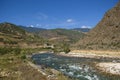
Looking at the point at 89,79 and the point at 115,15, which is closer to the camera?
the point at 89,79

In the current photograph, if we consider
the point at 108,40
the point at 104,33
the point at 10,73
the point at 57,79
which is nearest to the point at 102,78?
the point at 57,79

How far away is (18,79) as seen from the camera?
4078 centimetres

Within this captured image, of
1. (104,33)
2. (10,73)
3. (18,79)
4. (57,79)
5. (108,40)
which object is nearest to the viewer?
(18,79)

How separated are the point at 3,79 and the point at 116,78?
25481mm

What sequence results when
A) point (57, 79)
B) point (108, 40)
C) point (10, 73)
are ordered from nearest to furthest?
point (57, 79) → point (10, 73) → point (108, 40)

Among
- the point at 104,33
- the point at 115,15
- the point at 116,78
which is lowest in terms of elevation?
the point at 116,78

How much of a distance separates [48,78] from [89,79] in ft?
34.9

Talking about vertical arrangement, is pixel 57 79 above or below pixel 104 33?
below

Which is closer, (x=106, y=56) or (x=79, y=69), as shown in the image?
(x=79, y=69)

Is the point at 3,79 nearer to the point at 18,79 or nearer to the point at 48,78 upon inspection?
the point at 18,79

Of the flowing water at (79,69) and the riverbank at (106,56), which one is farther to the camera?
the riverbank at (106,56)

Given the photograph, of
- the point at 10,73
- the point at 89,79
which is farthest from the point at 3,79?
the point at 89,79

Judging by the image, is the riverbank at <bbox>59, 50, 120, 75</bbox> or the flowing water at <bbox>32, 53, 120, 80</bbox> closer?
the flowing water at <bbox>32, 53, 120, 80</bbox>

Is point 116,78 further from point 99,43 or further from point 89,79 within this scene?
point 99,43
